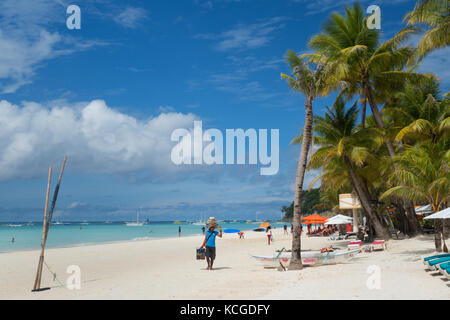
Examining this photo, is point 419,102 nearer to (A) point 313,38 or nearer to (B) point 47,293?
(A) point 313,38

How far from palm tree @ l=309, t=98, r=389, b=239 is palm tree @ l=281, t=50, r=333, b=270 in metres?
7.68

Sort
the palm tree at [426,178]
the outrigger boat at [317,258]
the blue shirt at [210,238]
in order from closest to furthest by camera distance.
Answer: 1. the blue shirt at [210,238]
2. the palm tree at [426,178]
3. the outrigger boat at [317,258]

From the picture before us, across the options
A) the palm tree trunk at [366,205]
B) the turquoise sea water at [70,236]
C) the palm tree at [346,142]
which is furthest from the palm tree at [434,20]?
the turquoise sea water at [70,236]

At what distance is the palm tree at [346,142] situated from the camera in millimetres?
20188

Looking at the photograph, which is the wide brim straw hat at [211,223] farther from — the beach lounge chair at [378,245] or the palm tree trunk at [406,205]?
the palm tree trunk at [406,205]

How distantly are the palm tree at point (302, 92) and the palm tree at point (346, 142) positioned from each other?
7.68 metres

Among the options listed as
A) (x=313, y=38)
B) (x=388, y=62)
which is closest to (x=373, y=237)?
(x=388, y=62)

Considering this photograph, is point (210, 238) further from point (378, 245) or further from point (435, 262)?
point (378, 245)

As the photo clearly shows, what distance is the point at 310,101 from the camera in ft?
41.0

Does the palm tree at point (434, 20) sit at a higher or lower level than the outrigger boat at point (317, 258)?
higher

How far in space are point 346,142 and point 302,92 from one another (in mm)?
8771

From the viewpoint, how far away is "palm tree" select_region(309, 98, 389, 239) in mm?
20188

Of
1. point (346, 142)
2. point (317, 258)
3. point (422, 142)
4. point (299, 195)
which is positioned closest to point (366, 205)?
point (346, 142)

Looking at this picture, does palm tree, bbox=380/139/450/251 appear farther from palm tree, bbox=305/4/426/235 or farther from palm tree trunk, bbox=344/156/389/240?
palm tree trunk, bbox=344/156/389/240
